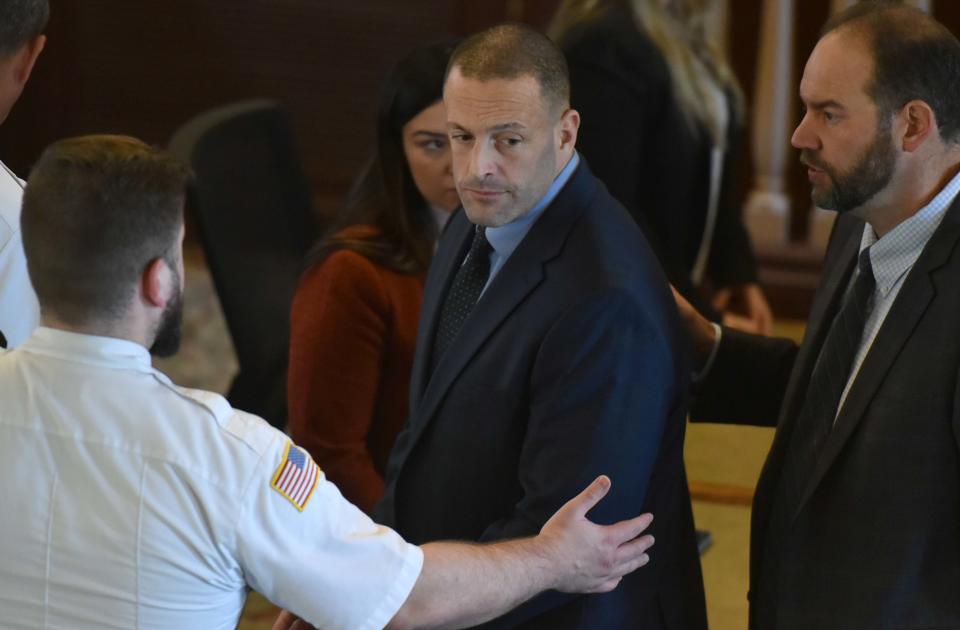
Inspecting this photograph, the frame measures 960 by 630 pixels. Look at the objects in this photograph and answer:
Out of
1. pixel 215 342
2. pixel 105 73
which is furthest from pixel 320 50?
pixel 215 342

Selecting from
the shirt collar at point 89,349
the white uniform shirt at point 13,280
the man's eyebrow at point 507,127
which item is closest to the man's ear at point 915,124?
the man's eyebrow at point 507,127

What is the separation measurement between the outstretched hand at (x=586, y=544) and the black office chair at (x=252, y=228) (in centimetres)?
134

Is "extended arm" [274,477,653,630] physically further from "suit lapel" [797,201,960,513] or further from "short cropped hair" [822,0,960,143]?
"short cropped hair" [822,0,960,143]

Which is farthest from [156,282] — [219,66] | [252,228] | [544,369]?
[219,66]

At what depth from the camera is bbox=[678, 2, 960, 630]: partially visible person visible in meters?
1.59

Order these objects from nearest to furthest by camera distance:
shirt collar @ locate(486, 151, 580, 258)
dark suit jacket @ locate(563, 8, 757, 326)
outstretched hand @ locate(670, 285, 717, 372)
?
1. shirt collar @ locate(486, 151, 580, 258)
2. outstretched hand @ locate(670, 285, 717, 372)
3. dark suit jacket @ locate(563, 8, 757, 326)

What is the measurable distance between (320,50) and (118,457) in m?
4.73

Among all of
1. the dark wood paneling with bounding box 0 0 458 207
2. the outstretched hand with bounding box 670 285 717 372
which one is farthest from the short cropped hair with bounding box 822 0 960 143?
the dark wood paneling with bounding box 0 0 458 207

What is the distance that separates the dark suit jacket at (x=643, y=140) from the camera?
2.84 metres

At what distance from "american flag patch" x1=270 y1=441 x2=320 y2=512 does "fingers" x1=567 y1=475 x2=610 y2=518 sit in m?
0.34

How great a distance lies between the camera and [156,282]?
4.41ft

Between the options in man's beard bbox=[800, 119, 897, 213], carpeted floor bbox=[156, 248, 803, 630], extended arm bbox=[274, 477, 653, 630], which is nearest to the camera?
extended arm bbox=[274, 477, 653, 630]

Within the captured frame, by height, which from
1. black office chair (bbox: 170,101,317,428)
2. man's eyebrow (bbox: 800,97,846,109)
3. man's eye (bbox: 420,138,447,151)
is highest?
man's eyebrow (bbox: 800,97,846,109)

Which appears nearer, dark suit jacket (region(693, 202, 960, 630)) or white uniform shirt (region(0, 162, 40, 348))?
dark suit jacket (region(693, 202, 960, 630))
